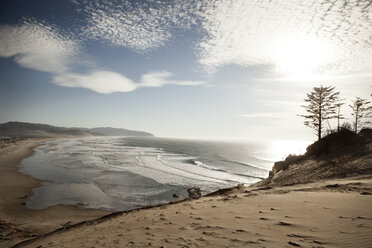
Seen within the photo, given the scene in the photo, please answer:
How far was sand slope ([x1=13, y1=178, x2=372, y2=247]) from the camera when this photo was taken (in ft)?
15.0

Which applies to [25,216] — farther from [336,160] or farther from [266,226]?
[336,160]

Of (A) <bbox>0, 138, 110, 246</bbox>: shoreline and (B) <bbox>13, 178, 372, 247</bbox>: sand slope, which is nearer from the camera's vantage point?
(B) <bbox>13, 178, 372, 247</bbox>: sand slope

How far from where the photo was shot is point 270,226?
5.47 m

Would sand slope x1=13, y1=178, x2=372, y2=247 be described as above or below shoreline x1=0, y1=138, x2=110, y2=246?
above

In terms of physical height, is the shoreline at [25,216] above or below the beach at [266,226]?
below

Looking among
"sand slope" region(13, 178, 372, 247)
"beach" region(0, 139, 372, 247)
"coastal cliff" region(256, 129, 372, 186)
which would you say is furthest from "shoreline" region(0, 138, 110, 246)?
"coastal cliff" region(256, 129, 372, 186)

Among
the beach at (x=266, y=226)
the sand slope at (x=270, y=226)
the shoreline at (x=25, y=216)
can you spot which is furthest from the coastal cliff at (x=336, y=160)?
the shoreline at (x=25, y=216)

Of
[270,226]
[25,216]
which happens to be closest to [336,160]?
[270,226]

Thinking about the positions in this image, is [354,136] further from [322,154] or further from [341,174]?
[341,174]

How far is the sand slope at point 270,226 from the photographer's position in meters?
4.57

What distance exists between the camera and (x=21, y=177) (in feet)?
82.2

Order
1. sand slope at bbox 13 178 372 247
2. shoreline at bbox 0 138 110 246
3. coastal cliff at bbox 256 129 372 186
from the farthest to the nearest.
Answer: coastal cliff at bbox 256 129 372 186
shoreline at bbox 0 138 110 246
sand slope at bbox 13 178 372 247

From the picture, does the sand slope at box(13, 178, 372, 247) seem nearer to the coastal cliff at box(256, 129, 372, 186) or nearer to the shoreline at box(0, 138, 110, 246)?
the coastal cliff at box(256, 129, 372, 186)

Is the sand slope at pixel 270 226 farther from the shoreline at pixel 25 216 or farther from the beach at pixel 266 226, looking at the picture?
the shoreline at pixel 25 216
